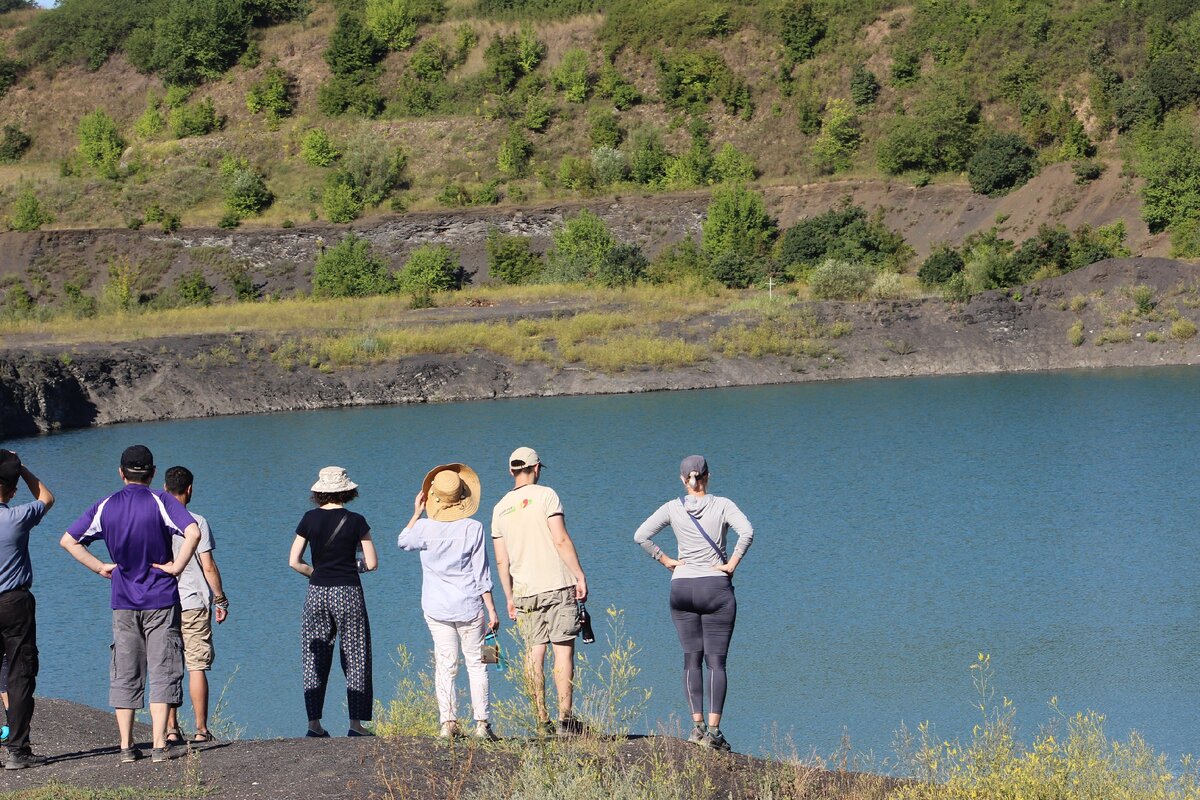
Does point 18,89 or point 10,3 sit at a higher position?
point 10,3

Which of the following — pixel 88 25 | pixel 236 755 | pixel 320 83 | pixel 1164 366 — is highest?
pixel 88 25

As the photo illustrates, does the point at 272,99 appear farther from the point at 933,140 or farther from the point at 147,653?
the point at 147,653

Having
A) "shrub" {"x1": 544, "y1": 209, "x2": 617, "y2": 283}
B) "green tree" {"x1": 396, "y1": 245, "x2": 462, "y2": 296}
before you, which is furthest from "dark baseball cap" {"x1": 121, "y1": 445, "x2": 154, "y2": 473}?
"green tree" {"x1": 396, "y1": 245, "x2": 462, "y2": 296}

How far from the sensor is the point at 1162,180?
178ft


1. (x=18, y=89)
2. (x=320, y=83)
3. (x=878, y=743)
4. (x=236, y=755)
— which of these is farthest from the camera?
(x=18, y=89)

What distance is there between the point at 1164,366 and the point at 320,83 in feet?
187

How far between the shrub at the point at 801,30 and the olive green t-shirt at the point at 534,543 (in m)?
71.4

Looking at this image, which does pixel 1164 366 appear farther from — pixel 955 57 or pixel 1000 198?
pixel 955 57

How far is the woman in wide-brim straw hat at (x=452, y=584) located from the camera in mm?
8836

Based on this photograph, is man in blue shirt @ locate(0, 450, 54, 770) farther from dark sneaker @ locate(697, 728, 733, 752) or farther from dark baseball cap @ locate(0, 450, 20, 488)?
dark sneaker @ locate(697, 728, 733, 752)

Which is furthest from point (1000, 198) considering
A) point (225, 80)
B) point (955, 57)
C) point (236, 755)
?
point (236, 755)

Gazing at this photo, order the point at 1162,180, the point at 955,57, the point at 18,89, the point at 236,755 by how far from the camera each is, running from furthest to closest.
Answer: the point at 18,89
the point at 955,57
the point at 1162,180
the point at 236,755

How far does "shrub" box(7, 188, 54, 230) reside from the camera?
69750 mm

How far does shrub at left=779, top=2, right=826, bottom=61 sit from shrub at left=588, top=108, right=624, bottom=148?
34.9ft
